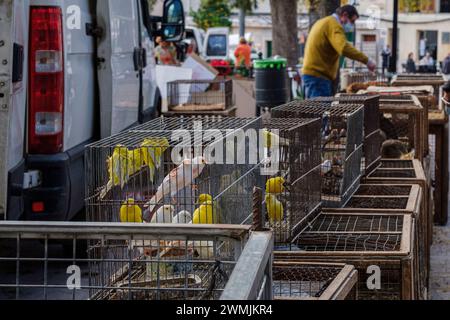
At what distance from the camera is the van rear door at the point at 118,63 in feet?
29.8

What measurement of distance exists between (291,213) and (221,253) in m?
1.53

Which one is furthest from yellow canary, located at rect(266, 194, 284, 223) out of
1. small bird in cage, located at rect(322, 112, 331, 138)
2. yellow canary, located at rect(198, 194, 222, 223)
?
small bird in cage, located at rect(322, 112, 331, 138)

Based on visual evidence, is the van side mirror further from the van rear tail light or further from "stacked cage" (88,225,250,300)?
"stacked cage" (88,225,250,300)

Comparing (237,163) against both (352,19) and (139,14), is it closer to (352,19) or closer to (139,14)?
(139,14)

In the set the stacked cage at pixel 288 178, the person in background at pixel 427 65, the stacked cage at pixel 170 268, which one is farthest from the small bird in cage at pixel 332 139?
the person in background at pixel 427 65

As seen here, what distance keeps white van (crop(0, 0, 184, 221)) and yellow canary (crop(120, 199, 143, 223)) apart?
2.38 m

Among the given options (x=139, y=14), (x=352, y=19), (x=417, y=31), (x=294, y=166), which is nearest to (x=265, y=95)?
(x=352, y=19)

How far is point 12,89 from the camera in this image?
24.1 feet

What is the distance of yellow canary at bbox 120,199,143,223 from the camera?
5043 mm

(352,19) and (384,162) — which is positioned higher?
(352,19)

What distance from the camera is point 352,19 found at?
1319 cm

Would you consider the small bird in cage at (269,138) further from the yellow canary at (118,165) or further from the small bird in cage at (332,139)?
the small bird in cage at (332,139)
